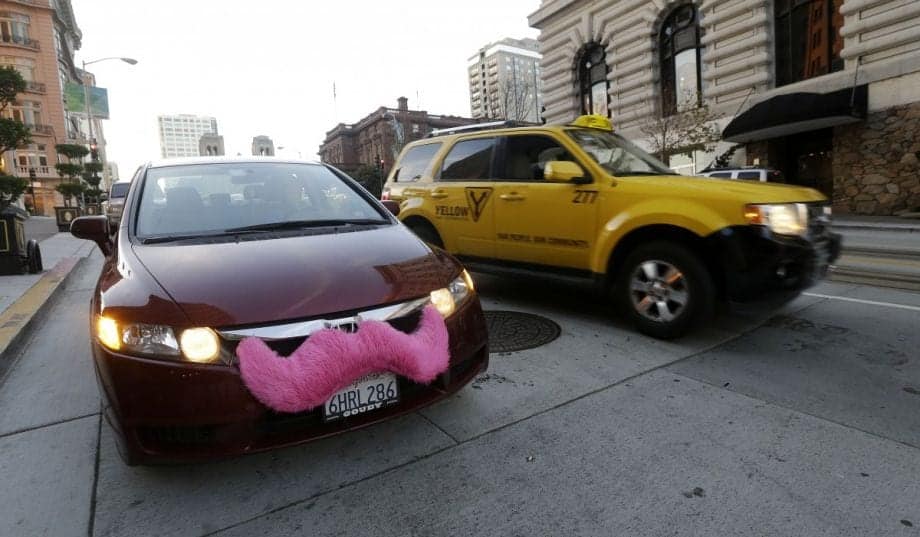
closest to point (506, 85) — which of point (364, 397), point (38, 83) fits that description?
point (364, 397)

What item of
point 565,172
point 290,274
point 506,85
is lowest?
point 290,274

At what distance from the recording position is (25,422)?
10.6 feet

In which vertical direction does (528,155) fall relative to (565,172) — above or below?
above

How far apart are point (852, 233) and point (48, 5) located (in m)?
72.3

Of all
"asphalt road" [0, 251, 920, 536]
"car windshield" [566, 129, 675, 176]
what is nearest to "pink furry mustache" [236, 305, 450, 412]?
"asphalt road" [0, 251, 920, 536]

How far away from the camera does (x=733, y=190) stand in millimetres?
4066

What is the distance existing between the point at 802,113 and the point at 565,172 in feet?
46.1

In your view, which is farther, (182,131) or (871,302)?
(182,131)

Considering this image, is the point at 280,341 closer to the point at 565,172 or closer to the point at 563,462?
the point at 563,462

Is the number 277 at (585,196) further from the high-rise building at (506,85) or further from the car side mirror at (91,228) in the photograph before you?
the high-rise building at (506,85)

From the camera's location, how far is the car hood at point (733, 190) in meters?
3.87

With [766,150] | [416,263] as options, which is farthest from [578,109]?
[416,263]

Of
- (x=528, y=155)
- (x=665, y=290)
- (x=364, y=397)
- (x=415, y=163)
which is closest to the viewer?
(x=364, y=397)

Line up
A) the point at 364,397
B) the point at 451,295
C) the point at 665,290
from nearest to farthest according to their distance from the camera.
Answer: the point at 364,397, the point at 451,295, the point at 665,290
